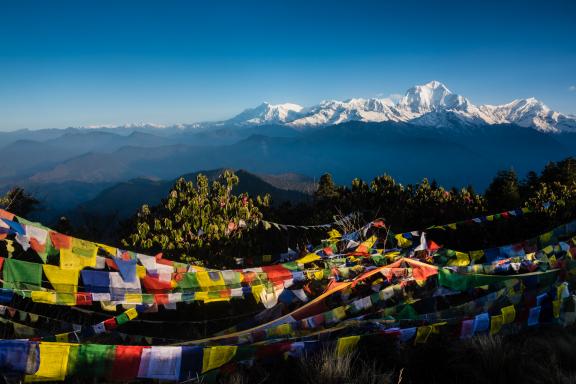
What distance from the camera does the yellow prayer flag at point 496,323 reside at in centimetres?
564

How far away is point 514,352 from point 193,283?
5483 millimetres

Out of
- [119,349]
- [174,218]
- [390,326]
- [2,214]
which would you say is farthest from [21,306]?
[174,218]

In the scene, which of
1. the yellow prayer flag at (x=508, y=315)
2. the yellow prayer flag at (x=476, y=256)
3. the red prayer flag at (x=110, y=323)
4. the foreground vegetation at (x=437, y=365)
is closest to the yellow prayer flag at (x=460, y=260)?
the yellow prayer flag at (x=476, y=256)

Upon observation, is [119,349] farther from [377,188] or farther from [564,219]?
[377,188]

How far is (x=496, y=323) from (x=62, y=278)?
7082 millimetres

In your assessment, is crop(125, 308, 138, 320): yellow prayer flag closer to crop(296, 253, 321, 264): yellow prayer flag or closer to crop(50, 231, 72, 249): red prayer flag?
crop(50, 231, 72, 249): red prayer flag

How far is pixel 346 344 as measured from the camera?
4809 millimetres

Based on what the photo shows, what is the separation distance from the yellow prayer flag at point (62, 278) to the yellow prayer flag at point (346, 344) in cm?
467

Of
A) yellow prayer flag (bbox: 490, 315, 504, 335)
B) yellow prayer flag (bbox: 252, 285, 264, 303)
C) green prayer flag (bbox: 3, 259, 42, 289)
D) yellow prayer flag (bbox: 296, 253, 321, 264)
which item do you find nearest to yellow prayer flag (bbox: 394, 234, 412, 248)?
yellow prayer flag (bbox: 296, 253, 321, 264)

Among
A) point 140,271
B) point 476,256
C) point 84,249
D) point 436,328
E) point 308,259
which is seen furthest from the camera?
point 476,256

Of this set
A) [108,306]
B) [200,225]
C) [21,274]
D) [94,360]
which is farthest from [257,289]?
[200,225]

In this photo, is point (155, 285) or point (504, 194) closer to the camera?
point (155, 285)

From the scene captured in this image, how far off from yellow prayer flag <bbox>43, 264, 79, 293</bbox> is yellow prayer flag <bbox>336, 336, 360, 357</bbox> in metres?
4.67

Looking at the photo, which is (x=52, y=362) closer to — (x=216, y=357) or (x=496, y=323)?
(x=216, y=357)
